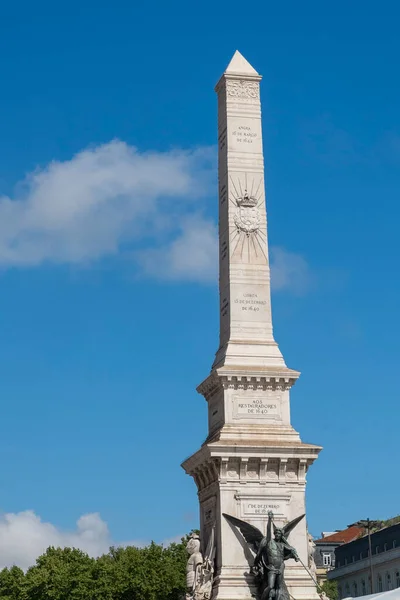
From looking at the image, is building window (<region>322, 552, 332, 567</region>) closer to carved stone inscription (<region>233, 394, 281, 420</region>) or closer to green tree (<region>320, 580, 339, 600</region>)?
green tree (<region>320, 580, 339, 600</region>)

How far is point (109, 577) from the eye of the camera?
68.0 m

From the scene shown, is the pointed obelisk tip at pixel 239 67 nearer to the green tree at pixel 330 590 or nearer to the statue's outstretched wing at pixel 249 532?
the statue's outstretched wing at pixel 249 532

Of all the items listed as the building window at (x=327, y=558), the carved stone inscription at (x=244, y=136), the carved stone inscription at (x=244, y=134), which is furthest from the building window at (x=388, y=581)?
the carved stone inscription at (x=244, y=134)

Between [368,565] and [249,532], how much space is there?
2255 inches

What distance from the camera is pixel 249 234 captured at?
4472cm

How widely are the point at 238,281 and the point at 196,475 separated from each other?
816 centimetres

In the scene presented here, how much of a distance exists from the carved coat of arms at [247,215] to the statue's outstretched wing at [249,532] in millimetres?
12315

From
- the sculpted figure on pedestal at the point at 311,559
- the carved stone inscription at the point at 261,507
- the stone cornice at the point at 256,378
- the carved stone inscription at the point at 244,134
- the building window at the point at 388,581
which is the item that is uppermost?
the carved stone inscription at the point at 244,134

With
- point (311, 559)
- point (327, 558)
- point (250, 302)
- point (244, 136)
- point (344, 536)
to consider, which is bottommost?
point (311, 559)

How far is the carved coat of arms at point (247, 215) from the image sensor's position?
147 ft

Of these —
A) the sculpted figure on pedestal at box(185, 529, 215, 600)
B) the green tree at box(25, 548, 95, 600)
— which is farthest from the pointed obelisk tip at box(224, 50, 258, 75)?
the green tree at box(25, 548, 95, 600)

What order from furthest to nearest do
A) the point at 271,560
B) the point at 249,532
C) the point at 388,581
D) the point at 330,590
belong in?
the point at 388,581 → the point at 330,590 → the point at 249,532 → the point at 271,560

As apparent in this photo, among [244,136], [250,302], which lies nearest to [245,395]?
[250,302]

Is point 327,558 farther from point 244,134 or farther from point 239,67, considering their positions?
point 239,67
